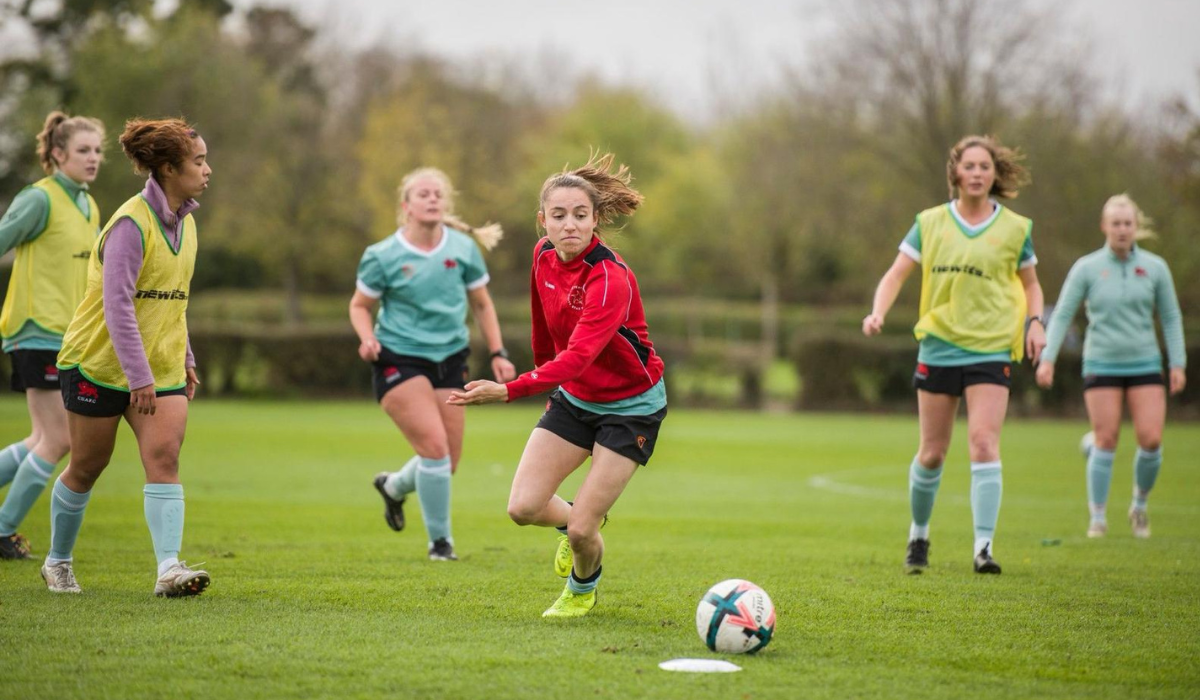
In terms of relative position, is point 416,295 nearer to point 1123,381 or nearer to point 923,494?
point 923,494

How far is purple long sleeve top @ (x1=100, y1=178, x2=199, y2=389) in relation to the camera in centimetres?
564

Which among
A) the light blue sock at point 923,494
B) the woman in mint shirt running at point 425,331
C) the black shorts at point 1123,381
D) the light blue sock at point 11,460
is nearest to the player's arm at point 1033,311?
the light blue sock at point 923,494

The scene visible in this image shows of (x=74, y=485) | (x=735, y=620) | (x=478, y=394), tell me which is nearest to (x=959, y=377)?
(x=735, y=620)

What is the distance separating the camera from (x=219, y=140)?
1439 inches

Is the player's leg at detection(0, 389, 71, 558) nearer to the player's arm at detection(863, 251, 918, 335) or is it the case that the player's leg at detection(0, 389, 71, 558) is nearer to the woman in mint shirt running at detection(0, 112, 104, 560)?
the woman in mint shirt running at detection(0, 112, 104, 560)

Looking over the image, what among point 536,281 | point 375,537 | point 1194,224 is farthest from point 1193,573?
point 1194,224

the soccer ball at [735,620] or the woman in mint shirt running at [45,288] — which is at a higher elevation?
the woman in mint shirt running at [45,288]

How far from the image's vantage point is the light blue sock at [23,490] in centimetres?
730

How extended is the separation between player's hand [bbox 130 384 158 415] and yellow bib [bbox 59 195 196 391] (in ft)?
0.70

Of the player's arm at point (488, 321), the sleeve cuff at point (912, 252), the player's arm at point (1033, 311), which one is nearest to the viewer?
the player's arm at point (1033, 311)

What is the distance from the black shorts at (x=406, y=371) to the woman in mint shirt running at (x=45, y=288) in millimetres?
1892

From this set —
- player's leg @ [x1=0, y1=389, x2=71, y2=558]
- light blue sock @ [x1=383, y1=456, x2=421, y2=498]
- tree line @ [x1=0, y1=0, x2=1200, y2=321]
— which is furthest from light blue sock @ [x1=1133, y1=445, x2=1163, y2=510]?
tree line @ [x1=0, y1=0, x2=1200, y2=321]

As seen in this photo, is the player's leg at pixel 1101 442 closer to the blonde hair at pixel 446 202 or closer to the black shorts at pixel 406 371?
the blonde hair at pixel 446 202

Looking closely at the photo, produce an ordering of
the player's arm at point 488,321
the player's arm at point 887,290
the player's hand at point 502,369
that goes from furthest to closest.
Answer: the player's arm at point 488,321 → the player's hand at point 502,369 → the player's arm at point 887,290
